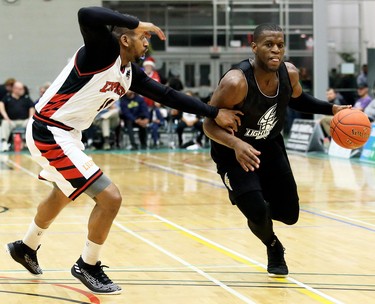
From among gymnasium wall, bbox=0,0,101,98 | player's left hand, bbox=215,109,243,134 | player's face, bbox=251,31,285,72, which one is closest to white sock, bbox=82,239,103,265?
player's left hand, bbox=215,109,243,134

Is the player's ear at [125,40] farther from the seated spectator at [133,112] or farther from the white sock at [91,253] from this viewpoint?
the seated spectator at [133,112]

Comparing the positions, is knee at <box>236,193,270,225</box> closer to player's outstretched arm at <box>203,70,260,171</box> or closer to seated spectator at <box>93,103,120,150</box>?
player's outstretched arm at <box>203,70,260,171</box>

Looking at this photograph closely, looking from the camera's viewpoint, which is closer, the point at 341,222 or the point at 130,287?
the point at 130,287

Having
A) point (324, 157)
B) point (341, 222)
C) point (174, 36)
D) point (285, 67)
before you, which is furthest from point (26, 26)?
point (285, 67)

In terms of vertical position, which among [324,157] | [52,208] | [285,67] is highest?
[285,67]

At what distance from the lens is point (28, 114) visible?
2236cm

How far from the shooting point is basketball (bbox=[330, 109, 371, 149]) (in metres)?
7.50

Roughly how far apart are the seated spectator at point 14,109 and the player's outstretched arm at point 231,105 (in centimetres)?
1586

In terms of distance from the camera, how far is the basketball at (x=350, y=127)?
24.6 ft

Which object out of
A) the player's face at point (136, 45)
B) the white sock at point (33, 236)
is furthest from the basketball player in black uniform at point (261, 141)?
the white sock at point (33, 236)

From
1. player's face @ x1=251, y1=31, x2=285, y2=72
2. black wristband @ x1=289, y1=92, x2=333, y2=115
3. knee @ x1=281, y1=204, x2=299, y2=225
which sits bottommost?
knee @ x1=281, y1=204, x2=299, y2=225

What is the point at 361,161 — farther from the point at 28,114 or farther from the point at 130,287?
the point at 130,287

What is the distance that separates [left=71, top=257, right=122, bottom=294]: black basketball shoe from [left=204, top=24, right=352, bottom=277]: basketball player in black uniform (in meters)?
1.21

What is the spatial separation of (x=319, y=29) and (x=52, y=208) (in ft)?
56.4
